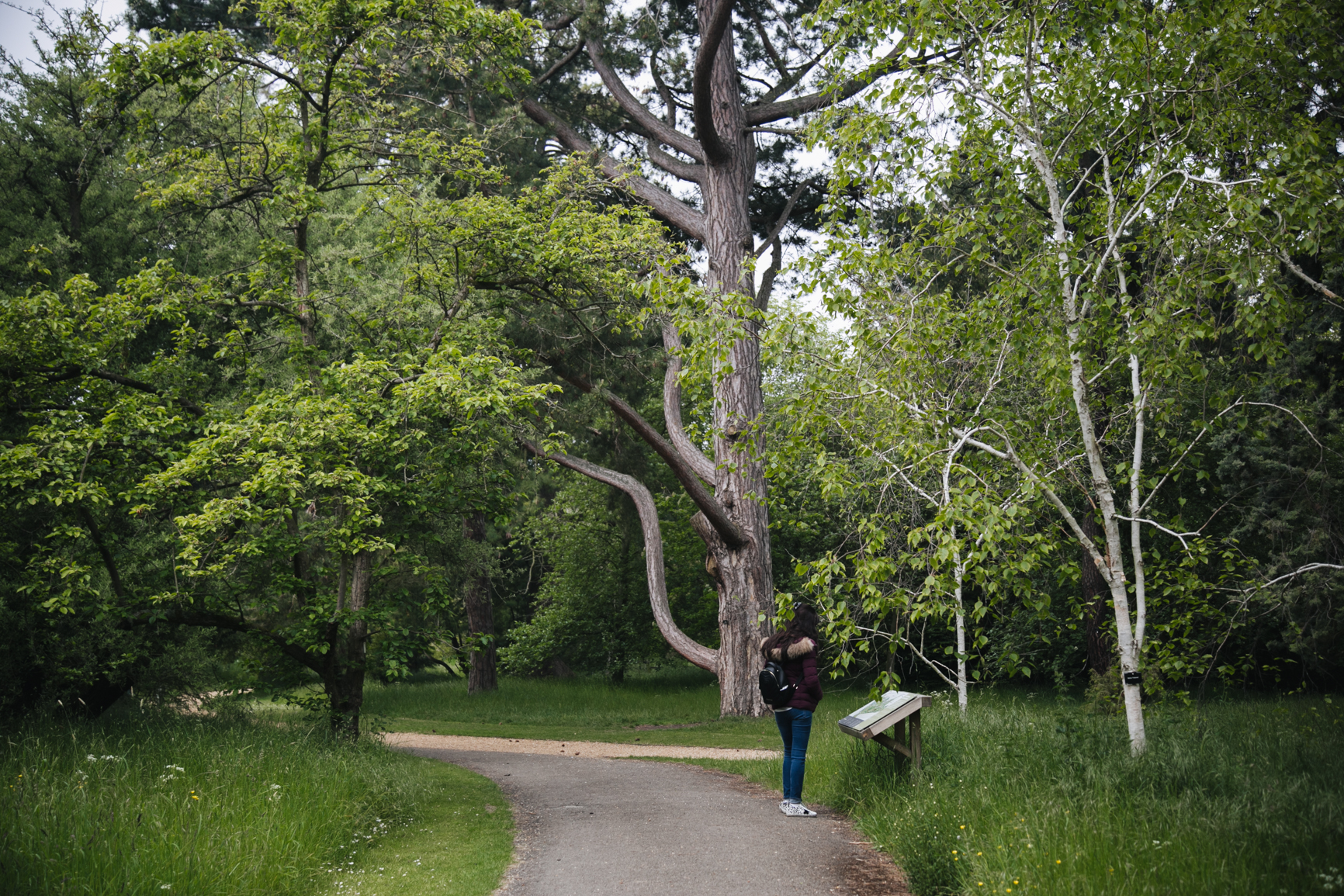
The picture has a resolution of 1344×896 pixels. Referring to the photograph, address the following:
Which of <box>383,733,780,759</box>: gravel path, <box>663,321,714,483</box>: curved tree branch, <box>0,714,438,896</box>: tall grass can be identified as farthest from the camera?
<box>663,321,714,483</box>: curved tree branch

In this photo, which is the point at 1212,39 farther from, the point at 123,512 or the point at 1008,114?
the point at 123,512

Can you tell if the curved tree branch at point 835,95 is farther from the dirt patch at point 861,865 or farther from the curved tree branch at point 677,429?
the dirt patch at point 861,865

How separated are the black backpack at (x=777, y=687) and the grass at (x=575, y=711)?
5.49 meters

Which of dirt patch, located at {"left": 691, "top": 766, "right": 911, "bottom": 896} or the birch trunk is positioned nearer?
the birch trunk

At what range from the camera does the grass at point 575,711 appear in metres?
15.0

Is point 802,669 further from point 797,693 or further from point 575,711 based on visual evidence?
point 575,711

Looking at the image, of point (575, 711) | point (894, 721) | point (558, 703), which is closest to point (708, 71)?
point (894, 721)

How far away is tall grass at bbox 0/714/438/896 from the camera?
484 cm

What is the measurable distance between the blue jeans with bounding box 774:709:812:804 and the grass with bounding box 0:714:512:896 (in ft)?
7.62

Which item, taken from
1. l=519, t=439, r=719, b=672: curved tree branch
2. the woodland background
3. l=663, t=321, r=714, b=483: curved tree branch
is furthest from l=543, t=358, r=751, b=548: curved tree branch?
l=519, t=439, r=719, b=672: curved tree branch

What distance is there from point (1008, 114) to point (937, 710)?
17.7 ft

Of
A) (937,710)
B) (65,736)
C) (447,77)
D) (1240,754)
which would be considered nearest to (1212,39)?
(1240,754)

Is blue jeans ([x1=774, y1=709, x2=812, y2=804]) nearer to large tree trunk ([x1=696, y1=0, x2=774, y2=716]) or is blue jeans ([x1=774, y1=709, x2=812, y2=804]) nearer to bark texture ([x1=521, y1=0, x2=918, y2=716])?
bark texture ([x1=521, y1=0, x2=918, y2=716])

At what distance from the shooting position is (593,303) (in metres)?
12.0
